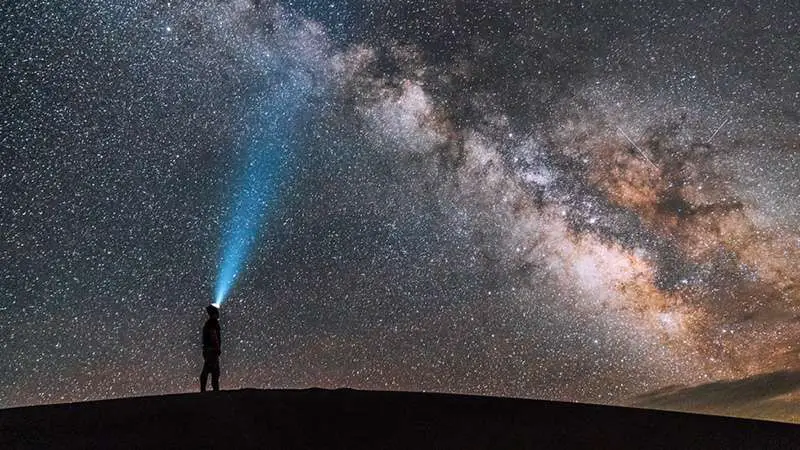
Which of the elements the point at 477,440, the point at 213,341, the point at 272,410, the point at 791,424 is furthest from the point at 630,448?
the point at 213,341

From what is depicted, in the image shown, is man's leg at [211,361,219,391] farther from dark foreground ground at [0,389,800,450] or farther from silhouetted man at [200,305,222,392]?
dark foreground ground at [0,389,800,450]

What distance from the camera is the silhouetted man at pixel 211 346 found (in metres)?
11.5

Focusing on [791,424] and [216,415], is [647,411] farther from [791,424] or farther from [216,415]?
[216,415]

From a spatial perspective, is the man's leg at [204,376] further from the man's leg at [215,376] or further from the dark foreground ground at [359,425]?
the dark foreground ground at [359,425]

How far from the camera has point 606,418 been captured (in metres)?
10.8

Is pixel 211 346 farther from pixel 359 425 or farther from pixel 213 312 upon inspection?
pixel 359 425

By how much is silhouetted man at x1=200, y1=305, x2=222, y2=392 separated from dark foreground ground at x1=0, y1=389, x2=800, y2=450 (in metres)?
0.89

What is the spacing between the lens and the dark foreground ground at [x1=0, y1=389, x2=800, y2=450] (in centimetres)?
853

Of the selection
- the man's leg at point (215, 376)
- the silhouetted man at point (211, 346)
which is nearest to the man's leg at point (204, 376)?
the silhouetted man at point (211, 346)

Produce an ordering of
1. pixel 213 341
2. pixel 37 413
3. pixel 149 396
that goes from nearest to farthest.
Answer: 1. pixel 37 413
2. pixel 149 396
3. pixel 213 341

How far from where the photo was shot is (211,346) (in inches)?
451

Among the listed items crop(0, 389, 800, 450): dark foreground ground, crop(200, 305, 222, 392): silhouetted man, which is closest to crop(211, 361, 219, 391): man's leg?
crop(200, 305, 222, 392): silhouetted man

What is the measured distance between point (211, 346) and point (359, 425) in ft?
11.4

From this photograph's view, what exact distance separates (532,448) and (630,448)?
58.5 inches
